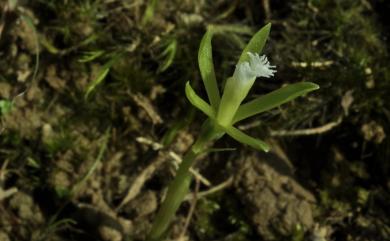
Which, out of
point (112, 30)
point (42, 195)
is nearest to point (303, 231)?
point (42, 195)

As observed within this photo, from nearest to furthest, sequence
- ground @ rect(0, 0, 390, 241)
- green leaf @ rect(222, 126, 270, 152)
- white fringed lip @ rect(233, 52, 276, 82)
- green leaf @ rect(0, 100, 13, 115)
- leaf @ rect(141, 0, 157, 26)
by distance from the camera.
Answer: green leaf @ rect(222, 126, 270, 152)
white fringed lip @ rect(233, 52, 276, 82)
ground @ rect(0, 0, 390, 241)
green leaf @ rect(0, 100, 13, 115)
leaf @ rect(141, 0, 157, 26)

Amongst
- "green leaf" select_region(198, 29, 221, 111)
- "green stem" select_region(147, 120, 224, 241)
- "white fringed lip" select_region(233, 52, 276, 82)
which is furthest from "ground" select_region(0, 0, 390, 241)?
"white fringed lip" select_region(233, 52, 276, 82)

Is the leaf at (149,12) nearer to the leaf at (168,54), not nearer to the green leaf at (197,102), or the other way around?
the leaf at (168,54)

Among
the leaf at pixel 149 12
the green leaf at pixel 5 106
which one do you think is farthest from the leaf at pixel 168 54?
the green leaf at pixel 5 106

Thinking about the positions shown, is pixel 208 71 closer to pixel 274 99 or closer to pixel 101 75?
pixel 274 99

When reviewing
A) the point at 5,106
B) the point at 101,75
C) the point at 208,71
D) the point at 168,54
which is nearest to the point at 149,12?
the point at 168,54

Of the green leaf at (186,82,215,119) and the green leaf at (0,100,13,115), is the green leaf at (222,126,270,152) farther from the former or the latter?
the green leaf at (0,100,13,115)

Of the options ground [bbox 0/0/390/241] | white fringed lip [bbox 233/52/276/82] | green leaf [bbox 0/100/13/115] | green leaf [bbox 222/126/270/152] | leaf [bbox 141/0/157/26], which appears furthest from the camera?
leaf [bbox 141/0/157/26]
